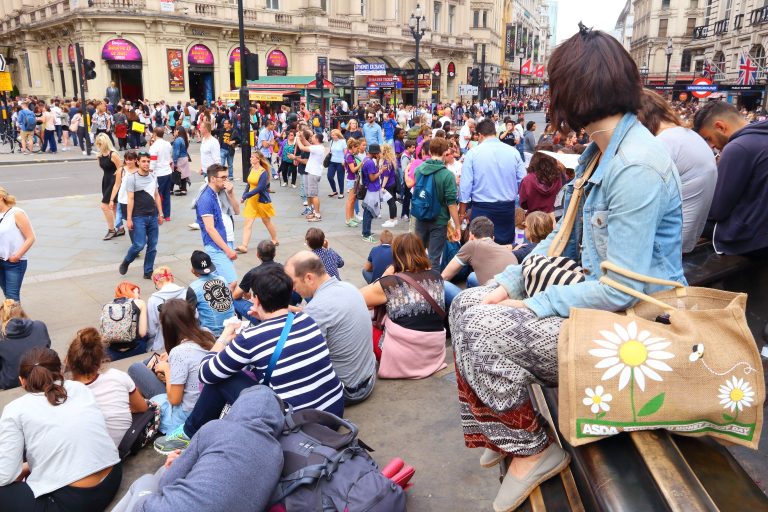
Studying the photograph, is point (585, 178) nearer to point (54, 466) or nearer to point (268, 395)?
point (268, 395)

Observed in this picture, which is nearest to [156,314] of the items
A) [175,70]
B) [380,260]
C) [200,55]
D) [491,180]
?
[380,260]

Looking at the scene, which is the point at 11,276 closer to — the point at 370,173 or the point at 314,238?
the point at 314,238

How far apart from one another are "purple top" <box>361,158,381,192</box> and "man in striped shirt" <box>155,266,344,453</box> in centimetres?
744

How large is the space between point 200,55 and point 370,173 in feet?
109

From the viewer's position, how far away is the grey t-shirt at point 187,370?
4336mm

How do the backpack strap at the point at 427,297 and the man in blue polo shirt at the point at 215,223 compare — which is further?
the man in blue polo shirt at the point at 215,223

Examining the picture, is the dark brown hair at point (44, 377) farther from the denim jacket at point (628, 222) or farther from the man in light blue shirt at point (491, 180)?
the man in light blue shirt at point (491, 180)

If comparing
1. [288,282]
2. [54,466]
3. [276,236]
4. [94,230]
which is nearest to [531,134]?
[276,236]

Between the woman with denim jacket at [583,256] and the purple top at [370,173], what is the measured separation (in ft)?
30.4

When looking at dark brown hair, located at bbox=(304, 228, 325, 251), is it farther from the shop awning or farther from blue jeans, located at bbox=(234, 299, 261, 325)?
the shop awning

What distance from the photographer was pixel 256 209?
34.2 ft

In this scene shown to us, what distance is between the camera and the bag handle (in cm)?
204

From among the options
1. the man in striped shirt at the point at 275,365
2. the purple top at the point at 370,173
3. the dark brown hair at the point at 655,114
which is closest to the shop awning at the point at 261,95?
the purple top at the point at 370,173

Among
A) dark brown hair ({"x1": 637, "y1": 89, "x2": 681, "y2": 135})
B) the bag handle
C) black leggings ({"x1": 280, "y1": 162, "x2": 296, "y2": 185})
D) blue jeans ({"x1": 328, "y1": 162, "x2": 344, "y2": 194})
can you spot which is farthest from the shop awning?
the bag handle
